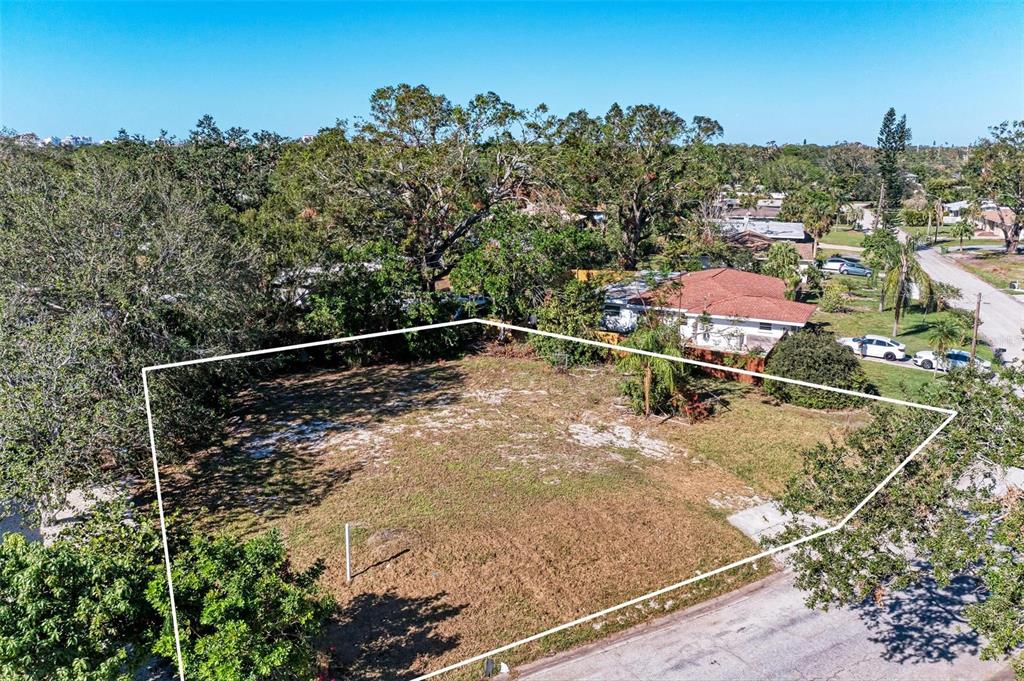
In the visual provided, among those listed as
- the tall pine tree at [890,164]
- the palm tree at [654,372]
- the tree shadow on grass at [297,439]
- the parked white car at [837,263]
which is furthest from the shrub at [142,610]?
the tall pine tree at [890,164]

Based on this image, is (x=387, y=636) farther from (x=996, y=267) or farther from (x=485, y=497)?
(x=996, y=267)

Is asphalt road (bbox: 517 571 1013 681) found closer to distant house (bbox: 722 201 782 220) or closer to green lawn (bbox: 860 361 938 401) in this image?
green lawn (bbox: 860 361 938 401)

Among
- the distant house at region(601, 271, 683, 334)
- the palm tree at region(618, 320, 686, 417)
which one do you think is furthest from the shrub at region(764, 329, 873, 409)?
the distant house at region(601, 271, 683, 334)

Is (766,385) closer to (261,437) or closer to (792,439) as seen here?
(792,439)

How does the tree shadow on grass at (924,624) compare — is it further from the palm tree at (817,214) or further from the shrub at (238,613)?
the palm tree at (817,214)

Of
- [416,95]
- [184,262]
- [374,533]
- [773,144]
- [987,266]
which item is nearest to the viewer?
[374,533]

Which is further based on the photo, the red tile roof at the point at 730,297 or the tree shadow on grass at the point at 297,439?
the red tile roof at the point at 730,297

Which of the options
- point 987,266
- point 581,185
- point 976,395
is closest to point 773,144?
point 987,266
